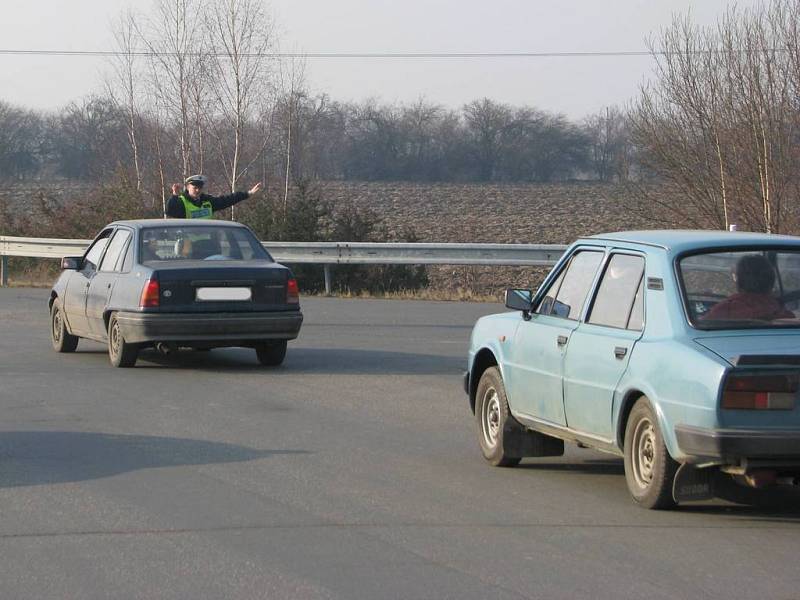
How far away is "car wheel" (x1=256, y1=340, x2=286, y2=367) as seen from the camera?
44.8ft

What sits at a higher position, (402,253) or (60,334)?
(402,253)

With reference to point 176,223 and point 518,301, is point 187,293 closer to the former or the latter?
point 176,223

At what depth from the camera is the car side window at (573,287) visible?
25.5 feet

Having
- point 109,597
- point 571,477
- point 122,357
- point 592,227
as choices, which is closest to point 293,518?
point 109,597

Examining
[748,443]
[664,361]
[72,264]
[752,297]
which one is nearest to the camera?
[748,443]

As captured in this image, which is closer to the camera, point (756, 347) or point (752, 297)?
point (756, 347)

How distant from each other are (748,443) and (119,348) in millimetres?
8241

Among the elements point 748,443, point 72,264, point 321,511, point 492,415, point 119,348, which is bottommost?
point 321,511

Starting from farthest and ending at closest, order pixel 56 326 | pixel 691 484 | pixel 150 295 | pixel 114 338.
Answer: pixel 56 326
pixel 114 338
pixel 150 295
pixel 691 484

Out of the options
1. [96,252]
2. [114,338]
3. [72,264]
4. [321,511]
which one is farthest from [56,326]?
[321,511]

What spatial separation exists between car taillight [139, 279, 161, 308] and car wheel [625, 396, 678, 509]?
6.71 metres

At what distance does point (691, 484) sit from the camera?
675 centimetres

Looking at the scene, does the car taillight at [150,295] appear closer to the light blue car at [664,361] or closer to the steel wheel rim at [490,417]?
the steel wheel rim at [490,417]

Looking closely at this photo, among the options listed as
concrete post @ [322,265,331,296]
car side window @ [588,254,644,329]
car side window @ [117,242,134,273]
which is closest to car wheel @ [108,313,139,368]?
car side window @ [117,242,134,273]
